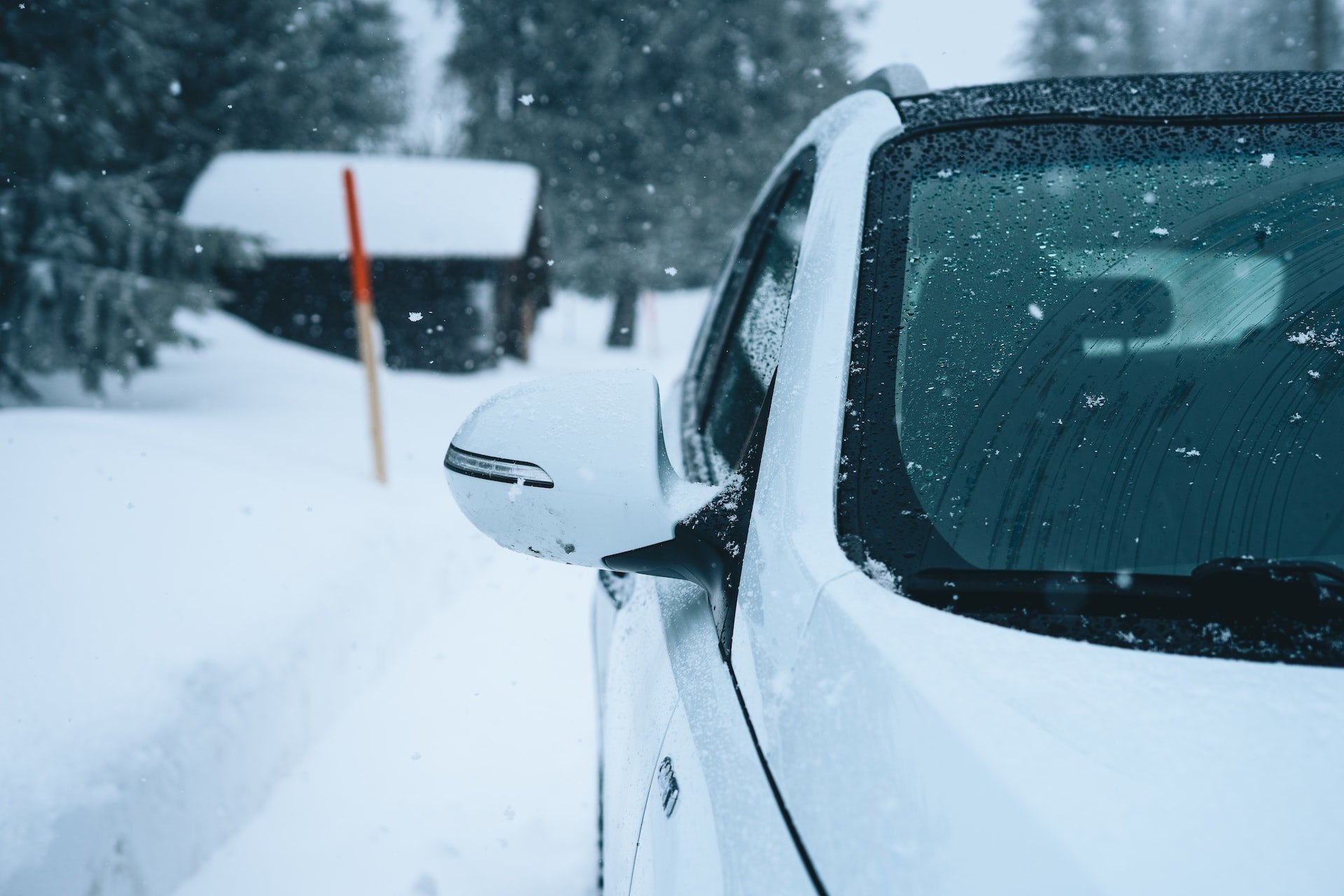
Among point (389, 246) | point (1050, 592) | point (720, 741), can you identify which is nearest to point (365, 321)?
point (720, 741)

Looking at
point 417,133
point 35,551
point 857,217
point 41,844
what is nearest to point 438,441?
point 35,551

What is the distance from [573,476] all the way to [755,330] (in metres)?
0.86

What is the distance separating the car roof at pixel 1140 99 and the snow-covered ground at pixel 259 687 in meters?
2.21

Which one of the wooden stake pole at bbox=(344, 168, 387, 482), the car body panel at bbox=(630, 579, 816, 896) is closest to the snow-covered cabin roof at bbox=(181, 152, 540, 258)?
the wooden stake pole at bbox=(344, 168, 387, 482)

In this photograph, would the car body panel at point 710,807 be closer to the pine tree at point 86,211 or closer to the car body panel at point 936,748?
the car body panel at point 936,748

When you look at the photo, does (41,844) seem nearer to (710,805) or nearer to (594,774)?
(594,774)

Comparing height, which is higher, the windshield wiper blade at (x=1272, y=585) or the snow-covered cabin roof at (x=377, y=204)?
the windshield wiper blade at (x=1272, y=585)

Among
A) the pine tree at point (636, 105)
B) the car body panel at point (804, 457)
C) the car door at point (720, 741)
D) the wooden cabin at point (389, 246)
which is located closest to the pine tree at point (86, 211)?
the car door at point (720, 741)

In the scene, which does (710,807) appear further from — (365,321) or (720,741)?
(365,321)

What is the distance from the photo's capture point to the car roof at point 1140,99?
134 cm

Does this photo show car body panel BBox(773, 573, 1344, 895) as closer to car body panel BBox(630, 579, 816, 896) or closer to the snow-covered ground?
car body panel BBox(630, 579, 816, 896)

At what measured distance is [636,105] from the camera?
21.9 metres

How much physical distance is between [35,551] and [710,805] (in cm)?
300

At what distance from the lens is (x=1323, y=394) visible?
106cm
